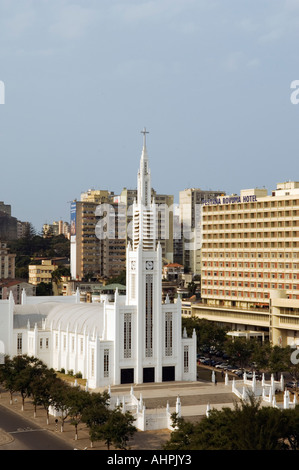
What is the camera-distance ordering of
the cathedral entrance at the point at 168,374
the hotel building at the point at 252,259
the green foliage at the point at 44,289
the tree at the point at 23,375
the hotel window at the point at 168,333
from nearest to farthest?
the tree at the point at 23,375
the cathedral entrance at the point at 168,374
the hotel window at the point at 168,333
the hotel building at the point at 252,259
the green foliage at the point at 44,289

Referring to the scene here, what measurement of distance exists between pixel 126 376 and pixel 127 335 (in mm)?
4059

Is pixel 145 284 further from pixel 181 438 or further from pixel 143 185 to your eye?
pixel 181 438

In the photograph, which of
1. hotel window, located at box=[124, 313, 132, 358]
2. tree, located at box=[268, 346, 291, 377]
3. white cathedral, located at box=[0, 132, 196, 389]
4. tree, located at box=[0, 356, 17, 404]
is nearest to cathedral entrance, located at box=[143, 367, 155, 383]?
white cathedral, located at box=[0, 132, 196, 389]

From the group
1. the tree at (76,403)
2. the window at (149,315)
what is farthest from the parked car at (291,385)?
the tree at (76,403)

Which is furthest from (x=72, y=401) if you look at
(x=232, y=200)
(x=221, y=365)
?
(x=232, y=200)

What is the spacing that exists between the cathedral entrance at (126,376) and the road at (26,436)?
12.9 metres

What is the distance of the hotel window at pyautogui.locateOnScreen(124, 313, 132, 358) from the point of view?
8919 centimetres

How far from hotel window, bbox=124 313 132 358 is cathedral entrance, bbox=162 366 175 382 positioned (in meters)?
4.15

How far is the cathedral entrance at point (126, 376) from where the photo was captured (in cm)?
8831

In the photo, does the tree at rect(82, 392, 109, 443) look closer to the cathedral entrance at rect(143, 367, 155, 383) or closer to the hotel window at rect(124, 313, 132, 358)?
the hotel window at rect(124, 313, 132, 358)

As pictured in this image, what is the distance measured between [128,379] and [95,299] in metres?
51.5

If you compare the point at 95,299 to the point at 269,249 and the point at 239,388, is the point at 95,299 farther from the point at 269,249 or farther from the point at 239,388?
the point at 239,388

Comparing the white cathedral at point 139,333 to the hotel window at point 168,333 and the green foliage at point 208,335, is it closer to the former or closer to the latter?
the hotel window at point 168,333
